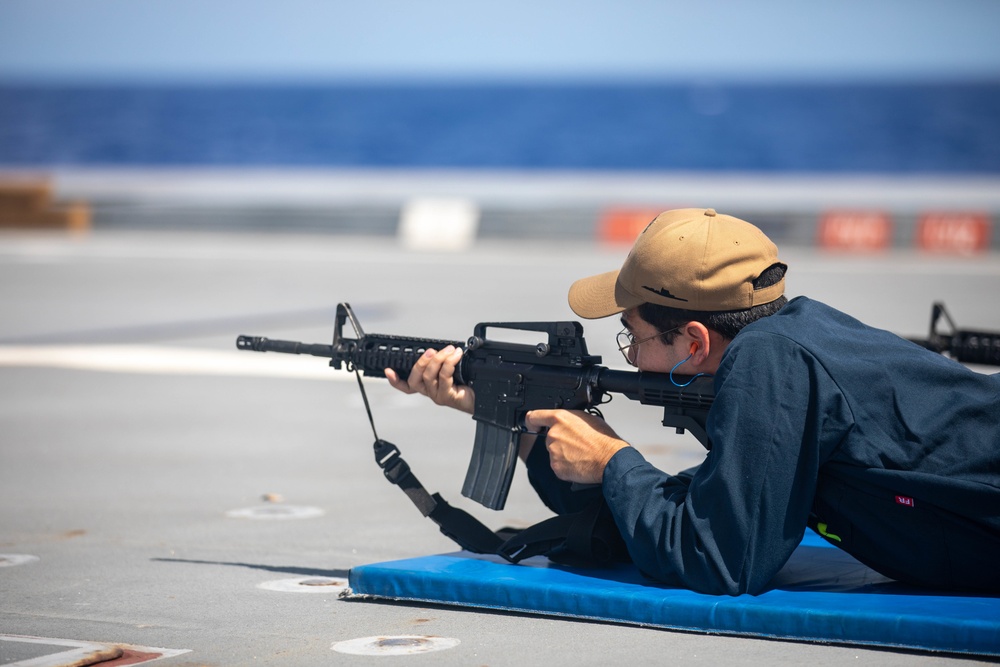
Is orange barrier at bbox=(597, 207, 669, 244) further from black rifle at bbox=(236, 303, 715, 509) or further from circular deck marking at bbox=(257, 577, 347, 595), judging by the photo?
circular deck marking at bbox=(257, 577, 347, 595)

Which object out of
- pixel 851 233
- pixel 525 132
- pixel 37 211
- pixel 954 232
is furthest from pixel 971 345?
pixel 525 132

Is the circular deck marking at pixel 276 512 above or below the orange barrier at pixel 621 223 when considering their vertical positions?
below

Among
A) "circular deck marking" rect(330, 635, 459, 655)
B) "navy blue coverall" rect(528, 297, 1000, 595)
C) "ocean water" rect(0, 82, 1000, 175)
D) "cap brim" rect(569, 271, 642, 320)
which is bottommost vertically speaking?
"circular deck marking" rect(330, 635, 459, 655)

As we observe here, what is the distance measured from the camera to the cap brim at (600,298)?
3752 mm

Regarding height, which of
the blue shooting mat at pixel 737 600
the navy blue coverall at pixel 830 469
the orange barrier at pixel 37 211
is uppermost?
the orange barrier at pixel 37 211

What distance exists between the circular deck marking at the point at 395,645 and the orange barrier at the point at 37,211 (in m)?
19.2

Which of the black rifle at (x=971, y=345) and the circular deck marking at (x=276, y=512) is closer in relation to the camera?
the circular deck marking at (x=276, y=512)

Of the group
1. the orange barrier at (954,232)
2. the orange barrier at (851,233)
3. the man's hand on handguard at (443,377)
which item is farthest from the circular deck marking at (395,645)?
the orange barrier at (954,232)

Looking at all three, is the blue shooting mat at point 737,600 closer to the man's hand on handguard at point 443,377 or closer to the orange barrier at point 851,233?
the man's hand on handguard at point 443,377

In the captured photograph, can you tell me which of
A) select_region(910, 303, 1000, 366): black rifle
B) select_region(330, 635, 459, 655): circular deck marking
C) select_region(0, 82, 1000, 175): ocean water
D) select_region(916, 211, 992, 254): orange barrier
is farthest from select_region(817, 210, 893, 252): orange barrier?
select_region(0, 82, 1000, 175): ocean water

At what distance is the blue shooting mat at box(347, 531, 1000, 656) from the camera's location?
335cm

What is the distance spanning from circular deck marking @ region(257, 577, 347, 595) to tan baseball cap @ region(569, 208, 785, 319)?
1.32 m

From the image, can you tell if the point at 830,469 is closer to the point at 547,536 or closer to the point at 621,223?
the point at 547,536

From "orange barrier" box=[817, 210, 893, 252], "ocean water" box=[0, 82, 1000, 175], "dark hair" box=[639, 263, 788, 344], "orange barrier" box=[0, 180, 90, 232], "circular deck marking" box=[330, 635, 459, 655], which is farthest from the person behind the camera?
"ocean water" box=[0, 82, 1000, 175]
